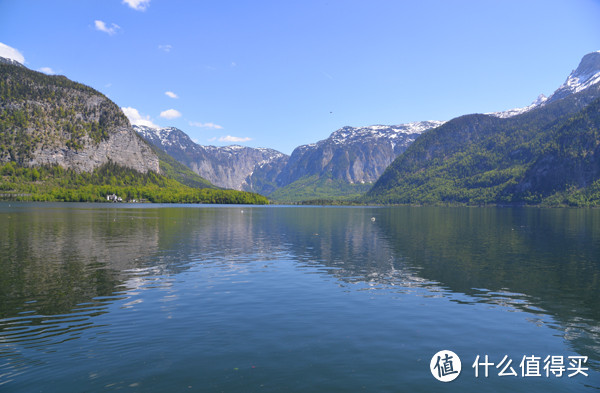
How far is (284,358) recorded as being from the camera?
19.2 meters

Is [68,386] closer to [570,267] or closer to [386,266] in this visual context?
[386,266]

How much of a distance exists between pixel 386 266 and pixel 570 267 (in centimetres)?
2358

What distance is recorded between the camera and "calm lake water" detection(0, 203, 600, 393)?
17234mm

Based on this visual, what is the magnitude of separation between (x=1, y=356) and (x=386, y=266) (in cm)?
3935

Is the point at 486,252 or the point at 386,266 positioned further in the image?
the point at 486,252

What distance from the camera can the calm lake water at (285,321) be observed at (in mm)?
17234

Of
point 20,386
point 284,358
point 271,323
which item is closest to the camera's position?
point 20,386

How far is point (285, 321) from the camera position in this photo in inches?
1003

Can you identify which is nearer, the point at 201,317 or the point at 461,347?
the point at 461,347

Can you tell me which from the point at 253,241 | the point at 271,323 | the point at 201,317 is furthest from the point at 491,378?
the point at 253,241

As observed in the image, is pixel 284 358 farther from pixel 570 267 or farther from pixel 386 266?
pixel 570 267

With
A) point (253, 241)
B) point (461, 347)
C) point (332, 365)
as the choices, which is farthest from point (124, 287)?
point (253, 241)

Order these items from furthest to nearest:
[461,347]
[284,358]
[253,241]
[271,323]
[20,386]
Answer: [253,241]
[271,323]
[461,347]
[284,358]
[20,386]

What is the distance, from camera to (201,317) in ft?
84.9
